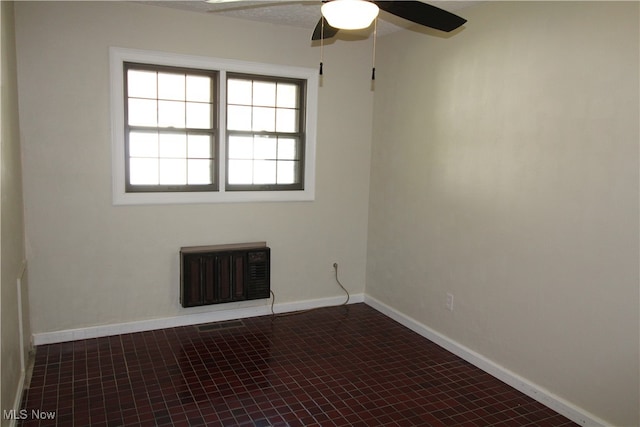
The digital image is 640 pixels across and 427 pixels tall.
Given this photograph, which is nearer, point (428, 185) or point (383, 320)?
point (428, 185)

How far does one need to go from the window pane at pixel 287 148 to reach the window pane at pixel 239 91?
498 mm

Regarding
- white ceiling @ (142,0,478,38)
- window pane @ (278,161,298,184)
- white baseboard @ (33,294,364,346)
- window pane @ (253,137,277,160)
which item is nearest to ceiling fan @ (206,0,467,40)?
white ceiling @ (142,0,478,38)

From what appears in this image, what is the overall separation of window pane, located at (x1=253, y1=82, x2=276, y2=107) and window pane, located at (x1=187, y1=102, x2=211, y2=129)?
46cm

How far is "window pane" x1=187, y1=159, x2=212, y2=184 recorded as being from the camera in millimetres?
4227

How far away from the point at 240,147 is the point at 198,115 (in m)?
0.47

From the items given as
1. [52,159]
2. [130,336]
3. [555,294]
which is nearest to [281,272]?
[130,336]

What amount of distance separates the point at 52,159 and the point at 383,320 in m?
3.20

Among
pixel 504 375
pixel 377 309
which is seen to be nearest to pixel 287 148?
pixel 377 309

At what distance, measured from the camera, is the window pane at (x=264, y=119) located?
4457 millimetres

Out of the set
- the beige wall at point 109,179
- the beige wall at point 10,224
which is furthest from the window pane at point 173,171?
the beige wall at point 10,224

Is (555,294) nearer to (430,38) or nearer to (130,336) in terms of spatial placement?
(430,38)

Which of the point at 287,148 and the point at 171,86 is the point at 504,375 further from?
the point at 171,86

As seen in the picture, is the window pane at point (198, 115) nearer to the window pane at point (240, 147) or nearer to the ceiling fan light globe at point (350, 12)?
the window pane at point (240, 147)

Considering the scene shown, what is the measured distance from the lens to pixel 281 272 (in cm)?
466
